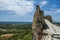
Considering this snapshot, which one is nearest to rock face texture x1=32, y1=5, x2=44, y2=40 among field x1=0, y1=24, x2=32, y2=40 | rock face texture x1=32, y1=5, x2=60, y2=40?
rock face texture x1=32, y1=5, x2=60, y2=40

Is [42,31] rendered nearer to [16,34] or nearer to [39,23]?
[39,23]

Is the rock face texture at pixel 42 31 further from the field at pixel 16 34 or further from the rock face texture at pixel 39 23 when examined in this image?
the field at pixel 16 34

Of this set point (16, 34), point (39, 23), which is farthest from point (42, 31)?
point (16, 34)

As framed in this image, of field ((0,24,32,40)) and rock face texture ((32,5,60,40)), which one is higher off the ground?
rock face texture ((32,5,60,40))

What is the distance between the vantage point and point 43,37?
9.91 meters

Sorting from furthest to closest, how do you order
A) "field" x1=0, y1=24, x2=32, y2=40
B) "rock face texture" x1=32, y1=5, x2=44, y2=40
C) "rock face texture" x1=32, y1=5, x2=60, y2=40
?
"field" x1=0, y1=24, x2=32, y2=40 → "rock face texture" x1=32, y1=5, x2=44, y2=40 → "rock face texture" x1=32, y1=5, x2=60, y2=40

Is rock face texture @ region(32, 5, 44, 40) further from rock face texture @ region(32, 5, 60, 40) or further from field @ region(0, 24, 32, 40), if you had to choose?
field @ region(0, 24, 32, 40)

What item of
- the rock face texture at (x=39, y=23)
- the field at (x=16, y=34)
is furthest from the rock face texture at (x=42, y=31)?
the field at (x=16, y=34)

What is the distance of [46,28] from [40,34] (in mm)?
507

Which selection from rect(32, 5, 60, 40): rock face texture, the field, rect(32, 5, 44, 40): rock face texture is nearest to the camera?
rect(32, 5, 60, 40): rock face texture

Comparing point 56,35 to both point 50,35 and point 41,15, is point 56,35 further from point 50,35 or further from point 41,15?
point 41,15

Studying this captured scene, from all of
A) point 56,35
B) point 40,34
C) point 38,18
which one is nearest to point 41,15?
point 38,18

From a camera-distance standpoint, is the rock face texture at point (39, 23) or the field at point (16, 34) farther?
the field at point (16, 34)

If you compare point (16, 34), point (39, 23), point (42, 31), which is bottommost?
point (16, 34)
